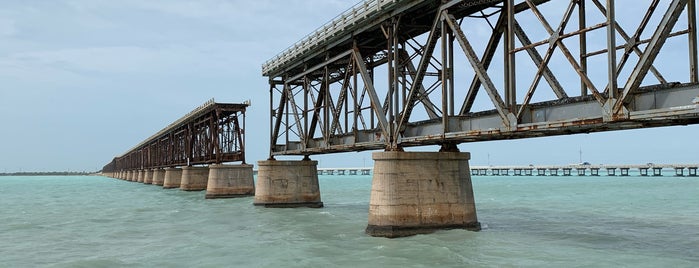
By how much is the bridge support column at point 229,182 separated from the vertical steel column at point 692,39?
4813 centimetres

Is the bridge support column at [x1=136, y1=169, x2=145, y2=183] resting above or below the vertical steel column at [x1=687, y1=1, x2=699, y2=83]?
below

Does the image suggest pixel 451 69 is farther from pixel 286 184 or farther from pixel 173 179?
pixel 173 179

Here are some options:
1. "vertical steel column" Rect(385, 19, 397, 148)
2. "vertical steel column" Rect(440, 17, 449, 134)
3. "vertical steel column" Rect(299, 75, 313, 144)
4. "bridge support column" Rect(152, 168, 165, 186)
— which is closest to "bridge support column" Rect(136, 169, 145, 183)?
"bridge support column" Rect(152, 168, 165, 186)

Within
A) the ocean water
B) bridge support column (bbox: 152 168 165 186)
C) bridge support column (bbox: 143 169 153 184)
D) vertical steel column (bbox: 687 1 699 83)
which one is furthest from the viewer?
bridge support column (bbox: 143 169 153 184)

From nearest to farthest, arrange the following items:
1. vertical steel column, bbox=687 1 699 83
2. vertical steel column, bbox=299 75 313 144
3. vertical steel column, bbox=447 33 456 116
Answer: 1. vertical steel column, bbox=687 1 699 83
2. vertical steel column, bbox=447 33 456 116
3. vertical steel column, bbox=299 75 313 144

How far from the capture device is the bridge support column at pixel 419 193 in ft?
74.6

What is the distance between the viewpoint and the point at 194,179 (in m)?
75.0

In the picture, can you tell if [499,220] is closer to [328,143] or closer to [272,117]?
[328,143]

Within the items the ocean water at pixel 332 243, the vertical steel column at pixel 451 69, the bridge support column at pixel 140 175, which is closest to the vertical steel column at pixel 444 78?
the vertical steel column at pixel 451 69

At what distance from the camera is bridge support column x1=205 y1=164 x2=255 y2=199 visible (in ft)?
190

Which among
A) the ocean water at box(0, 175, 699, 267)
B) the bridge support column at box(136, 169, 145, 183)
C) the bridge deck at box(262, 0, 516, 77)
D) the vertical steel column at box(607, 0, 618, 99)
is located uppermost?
the bridge deck at box(262, 0, 516, 77)

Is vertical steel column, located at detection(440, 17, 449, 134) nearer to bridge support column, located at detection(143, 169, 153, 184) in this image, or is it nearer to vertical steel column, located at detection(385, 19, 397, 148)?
vertical steel column, located at detection(385, 19, 397, 148)

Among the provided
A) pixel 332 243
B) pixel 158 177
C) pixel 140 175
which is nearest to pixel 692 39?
pixel 332 243

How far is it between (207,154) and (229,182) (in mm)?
14052
